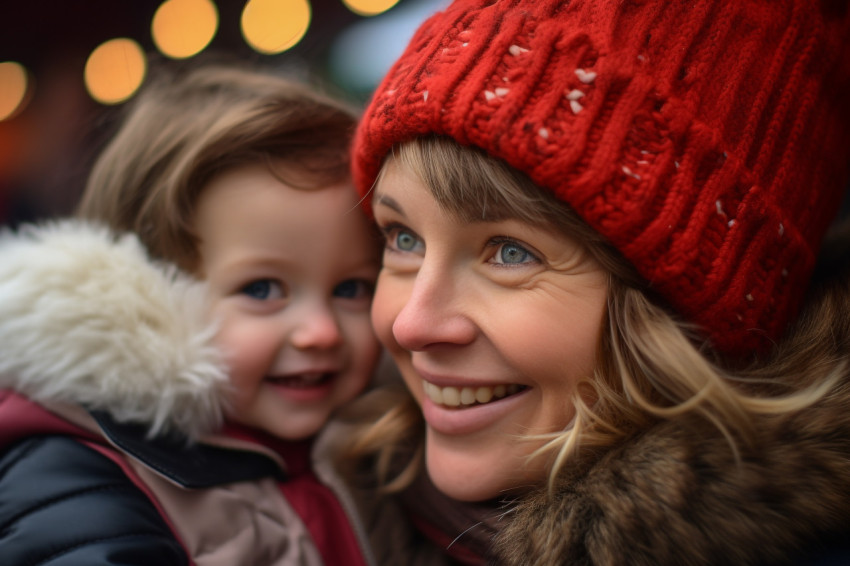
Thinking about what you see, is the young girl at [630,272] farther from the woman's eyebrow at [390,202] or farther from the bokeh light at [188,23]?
the bokeh light at [188,23]

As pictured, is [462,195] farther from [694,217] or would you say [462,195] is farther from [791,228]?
[791,228]

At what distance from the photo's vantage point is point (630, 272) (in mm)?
1172

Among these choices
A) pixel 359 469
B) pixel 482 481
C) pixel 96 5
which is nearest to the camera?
pixel 482 481

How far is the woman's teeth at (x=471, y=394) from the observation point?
1.30 metres

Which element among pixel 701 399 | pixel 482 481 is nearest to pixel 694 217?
pixel 701 399

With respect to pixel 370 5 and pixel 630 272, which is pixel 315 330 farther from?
pixel 370 5

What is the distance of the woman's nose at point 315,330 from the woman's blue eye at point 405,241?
267 mm

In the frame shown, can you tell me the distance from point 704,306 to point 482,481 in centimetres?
54

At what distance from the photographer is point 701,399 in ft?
3.51

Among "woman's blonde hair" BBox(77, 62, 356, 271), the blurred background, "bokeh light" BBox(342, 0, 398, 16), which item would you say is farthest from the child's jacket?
"bokeh light" BBox(342, 0, 398, 16)

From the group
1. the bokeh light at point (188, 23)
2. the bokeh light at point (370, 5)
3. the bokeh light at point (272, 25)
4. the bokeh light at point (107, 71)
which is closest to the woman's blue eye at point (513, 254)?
the bokeh light at point (272, 25)

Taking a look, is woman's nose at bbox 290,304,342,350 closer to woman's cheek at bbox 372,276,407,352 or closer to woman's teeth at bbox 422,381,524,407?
woman's cheek at bbox 372,276,407,352

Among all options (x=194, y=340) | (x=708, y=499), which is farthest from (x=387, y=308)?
(x=708, y=499)

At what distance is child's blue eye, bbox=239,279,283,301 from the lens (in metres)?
1.59
